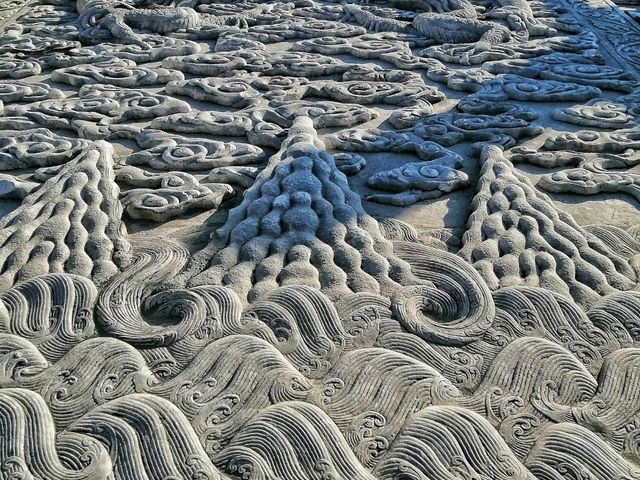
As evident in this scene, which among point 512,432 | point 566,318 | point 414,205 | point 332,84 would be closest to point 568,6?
point 332,84

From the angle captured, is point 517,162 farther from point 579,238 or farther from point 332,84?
point 332,84

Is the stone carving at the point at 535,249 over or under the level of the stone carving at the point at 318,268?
over

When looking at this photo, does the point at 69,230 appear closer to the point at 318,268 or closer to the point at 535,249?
the point at 318,268

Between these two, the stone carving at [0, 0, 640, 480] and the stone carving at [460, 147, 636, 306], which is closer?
the stone carving at [0, 0, 640, 480]

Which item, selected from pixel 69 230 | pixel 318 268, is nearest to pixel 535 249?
pixel 318 268

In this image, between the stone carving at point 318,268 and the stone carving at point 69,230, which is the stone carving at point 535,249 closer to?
the stone carving at point 318,268

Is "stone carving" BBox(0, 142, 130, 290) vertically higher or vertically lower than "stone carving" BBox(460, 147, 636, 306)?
lower

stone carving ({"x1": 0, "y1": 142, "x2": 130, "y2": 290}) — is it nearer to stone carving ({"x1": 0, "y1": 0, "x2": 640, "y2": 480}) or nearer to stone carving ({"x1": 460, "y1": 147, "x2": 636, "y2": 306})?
stone carving ({"x1": 0, "y1": 0, "x2": 640, "y2": 480})

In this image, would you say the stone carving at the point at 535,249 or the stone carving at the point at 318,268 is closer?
the stone carving at the point at 318,268


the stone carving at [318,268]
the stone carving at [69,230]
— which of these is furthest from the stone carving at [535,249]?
the stone carving at [69,230]

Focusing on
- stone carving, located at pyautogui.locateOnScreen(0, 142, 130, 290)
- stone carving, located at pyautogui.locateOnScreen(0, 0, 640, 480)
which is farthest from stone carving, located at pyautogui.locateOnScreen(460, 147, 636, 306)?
stone carving, located at pyautogui.locateOnScreen(0, 142, 130, 290)
